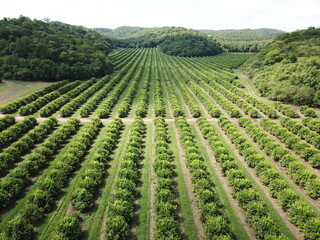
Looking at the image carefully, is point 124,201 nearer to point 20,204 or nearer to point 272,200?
point 20,204

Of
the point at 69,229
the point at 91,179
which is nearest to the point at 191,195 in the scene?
the point at 91,179

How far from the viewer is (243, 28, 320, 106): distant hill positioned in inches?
1886

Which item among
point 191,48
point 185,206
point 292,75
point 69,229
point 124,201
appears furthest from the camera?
point 191,48

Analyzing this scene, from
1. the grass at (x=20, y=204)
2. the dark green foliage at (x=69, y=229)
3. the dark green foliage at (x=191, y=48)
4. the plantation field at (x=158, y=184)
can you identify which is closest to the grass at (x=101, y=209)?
the plantation field at (x=158, y=184)

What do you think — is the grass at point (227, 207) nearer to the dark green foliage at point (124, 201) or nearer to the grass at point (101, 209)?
the dark green foliage at point (124, 201)

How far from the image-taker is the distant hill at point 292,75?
157 ft

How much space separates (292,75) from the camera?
176 feet

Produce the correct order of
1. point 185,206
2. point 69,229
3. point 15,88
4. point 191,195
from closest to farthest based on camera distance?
point 69,229, point 185,206, point 191,195, point 15,88

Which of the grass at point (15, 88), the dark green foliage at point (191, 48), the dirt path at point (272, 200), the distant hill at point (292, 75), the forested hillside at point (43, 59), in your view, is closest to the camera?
the dirt path at point (272, 200)

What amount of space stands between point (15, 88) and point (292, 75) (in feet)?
280

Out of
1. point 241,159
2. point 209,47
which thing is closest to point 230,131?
point 241,159

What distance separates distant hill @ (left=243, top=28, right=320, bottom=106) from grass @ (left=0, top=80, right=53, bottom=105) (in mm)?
73264

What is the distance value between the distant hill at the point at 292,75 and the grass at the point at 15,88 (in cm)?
7326

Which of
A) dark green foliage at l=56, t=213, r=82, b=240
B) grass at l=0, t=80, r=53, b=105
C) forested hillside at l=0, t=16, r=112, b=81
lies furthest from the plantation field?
forested hillside at l=0, t=16, r=112, b=81
